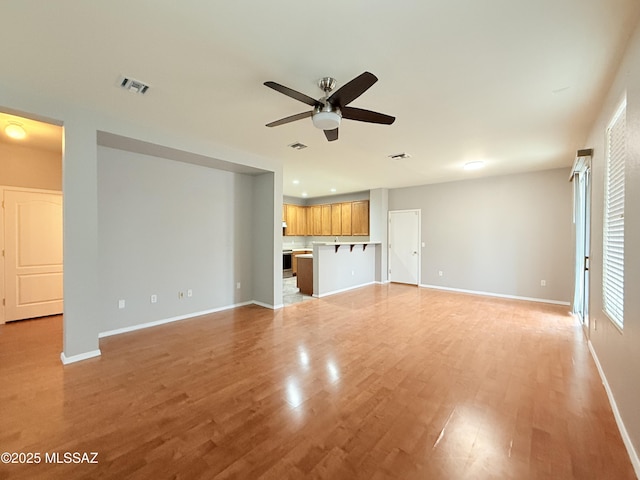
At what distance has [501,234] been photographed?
19.1 ft

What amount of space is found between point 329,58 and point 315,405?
263 cm

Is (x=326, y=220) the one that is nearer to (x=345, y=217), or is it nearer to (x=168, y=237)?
(x=345, y=217)

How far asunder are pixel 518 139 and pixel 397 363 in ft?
10.8

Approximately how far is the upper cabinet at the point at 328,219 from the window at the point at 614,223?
5.59 m

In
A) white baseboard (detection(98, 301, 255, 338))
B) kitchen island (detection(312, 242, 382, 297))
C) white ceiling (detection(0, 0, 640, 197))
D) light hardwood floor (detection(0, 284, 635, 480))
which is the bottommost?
A: light hardwood floor (detection(0, 284, 635, 480))

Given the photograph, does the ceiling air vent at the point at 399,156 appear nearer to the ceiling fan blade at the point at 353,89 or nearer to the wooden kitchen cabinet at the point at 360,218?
the ceiling fan blade at the point at 353,89

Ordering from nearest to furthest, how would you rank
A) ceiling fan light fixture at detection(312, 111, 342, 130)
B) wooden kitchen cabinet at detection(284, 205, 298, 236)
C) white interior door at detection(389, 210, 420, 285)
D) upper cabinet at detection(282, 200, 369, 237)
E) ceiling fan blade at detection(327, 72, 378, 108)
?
1. ceiling fan blade at detection(327, 72, 378, 108)
2. ceiling fan light fixture at detection(312, 111, 342, 130)
3. white interior door at detection(389, 210, 420, 285)
4. upper cabinet at detection(282, 200, 369, 237)
5. wooden kitchen cabinet at detection(284, 205, 298, 236)

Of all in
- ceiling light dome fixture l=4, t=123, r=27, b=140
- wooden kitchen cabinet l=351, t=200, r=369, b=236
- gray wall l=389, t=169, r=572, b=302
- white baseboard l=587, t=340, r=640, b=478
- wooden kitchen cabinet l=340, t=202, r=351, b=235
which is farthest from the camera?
wooden kitchen cabinet l=340, t=202, r=351, b=235

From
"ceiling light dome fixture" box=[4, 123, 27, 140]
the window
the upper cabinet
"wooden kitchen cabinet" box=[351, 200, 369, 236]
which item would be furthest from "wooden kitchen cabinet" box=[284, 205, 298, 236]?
the window

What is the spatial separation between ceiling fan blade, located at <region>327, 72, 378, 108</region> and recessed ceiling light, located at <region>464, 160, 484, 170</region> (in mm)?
3634

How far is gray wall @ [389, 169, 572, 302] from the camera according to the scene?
17.1ft

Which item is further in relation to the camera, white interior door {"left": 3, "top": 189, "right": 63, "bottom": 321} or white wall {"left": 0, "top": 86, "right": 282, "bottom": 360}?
white interior door {"left": 3, "top": 189, "right": 63, "bottom": 321}

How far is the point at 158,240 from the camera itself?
4.06 meters

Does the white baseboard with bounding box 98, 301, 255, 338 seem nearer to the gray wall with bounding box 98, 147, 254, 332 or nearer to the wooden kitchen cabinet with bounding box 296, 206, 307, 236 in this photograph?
the gray wall with bounding box 98, 147, 254, 332
